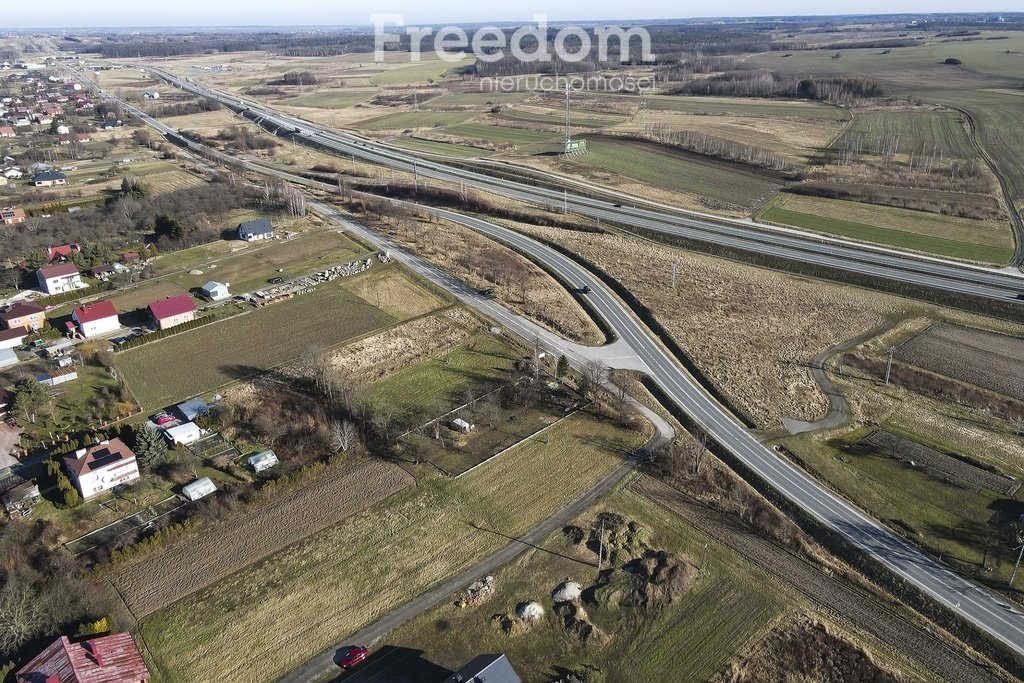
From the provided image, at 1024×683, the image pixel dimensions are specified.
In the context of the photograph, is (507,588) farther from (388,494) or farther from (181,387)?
(181,387)

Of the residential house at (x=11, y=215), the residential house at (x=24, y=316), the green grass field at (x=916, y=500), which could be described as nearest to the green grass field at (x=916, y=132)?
the green grass field at (x=916, y=500)

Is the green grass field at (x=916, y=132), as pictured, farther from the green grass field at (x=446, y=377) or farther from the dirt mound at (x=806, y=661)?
the dirt mound at (x=806, y=661)

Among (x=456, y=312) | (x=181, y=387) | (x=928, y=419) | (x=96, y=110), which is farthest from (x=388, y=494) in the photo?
(x=96, y=110)

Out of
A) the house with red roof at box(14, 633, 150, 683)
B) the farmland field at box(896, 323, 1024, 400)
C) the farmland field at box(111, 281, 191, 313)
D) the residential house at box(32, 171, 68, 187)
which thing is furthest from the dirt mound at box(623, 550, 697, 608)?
the residential house at box(32, 171, 68, 187)

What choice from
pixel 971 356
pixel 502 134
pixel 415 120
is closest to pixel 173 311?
pixel 971 356

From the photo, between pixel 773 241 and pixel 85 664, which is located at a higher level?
pixel 773 241

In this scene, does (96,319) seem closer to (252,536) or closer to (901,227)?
(252,536)
